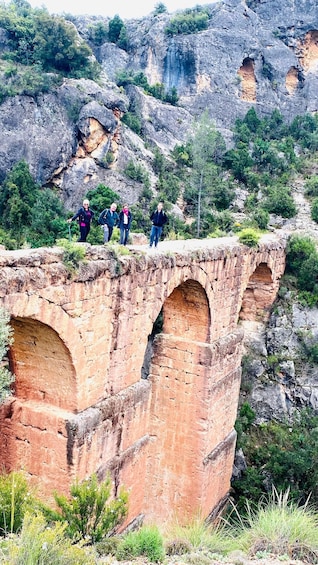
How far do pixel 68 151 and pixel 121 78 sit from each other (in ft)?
Answer: 38.1

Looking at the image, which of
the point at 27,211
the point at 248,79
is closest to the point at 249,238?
the point at 27,211

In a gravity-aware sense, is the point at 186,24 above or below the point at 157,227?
above

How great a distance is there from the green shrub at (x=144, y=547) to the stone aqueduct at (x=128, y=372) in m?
2.00

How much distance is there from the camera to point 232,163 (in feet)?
113

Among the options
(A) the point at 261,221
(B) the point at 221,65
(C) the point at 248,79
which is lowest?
(A) the point at 261,221

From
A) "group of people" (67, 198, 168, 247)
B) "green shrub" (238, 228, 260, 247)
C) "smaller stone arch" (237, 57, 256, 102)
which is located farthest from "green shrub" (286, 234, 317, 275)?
"smaller stone arch" (237, 57, 256, 102)

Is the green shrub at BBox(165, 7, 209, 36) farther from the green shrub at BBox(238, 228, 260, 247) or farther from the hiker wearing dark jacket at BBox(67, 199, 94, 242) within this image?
the hiker wearing dark jacket at BBox(67, 199, 94, 242)

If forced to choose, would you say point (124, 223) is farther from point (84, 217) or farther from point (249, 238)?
point (249, 238)

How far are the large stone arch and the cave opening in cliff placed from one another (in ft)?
14.1

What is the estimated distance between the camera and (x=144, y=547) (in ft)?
17.4

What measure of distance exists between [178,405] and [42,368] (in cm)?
481

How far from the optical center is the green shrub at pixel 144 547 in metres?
5.23

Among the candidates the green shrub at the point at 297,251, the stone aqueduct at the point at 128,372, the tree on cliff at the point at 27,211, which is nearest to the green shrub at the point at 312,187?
the green shrub at the point at 297,251

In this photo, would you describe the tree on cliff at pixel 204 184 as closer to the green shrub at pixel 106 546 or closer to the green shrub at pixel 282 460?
the green shrub at pixel 282 460
